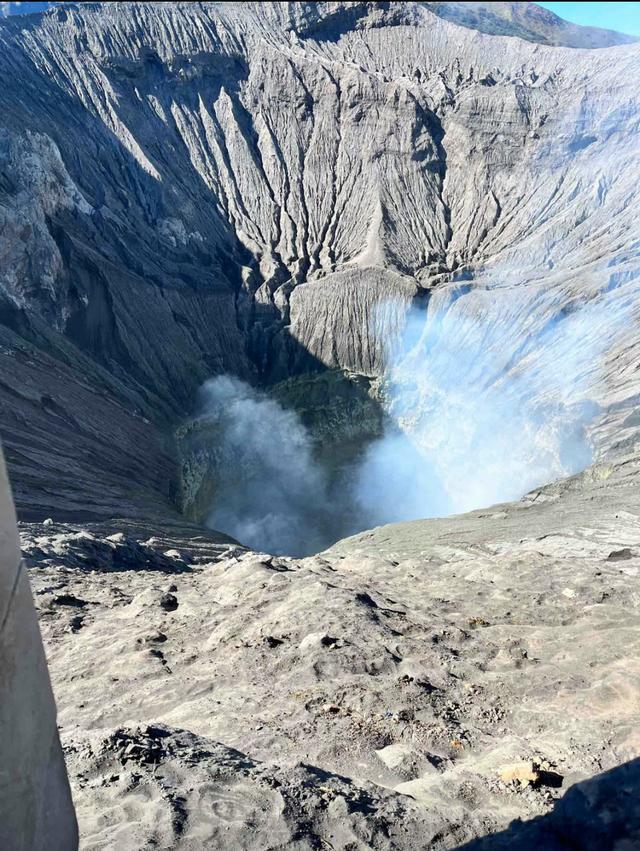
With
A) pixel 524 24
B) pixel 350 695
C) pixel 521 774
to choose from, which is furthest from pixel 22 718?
pixel 524 24

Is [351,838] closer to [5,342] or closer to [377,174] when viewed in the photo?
[5,342]

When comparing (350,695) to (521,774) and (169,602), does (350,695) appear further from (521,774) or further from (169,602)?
(169,602)

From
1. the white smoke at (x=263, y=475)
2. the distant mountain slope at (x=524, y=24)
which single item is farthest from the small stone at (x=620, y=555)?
the distant mountain slope at (x=524, y=24)

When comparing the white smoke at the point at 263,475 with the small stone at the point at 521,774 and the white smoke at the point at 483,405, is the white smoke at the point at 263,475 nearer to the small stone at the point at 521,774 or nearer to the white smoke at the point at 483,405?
the white smoke at the point at 483,405

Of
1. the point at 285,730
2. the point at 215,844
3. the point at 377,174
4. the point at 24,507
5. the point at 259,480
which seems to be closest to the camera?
the point at 215,844

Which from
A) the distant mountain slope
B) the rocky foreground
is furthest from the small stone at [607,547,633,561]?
the distant mountain slope

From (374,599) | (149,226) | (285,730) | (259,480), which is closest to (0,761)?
(285,730)

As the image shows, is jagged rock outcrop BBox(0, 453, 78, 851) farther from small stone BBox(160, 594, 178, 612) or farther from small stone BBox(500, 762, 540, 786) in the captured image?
small stone BBox(160, 594, 178, 612)
